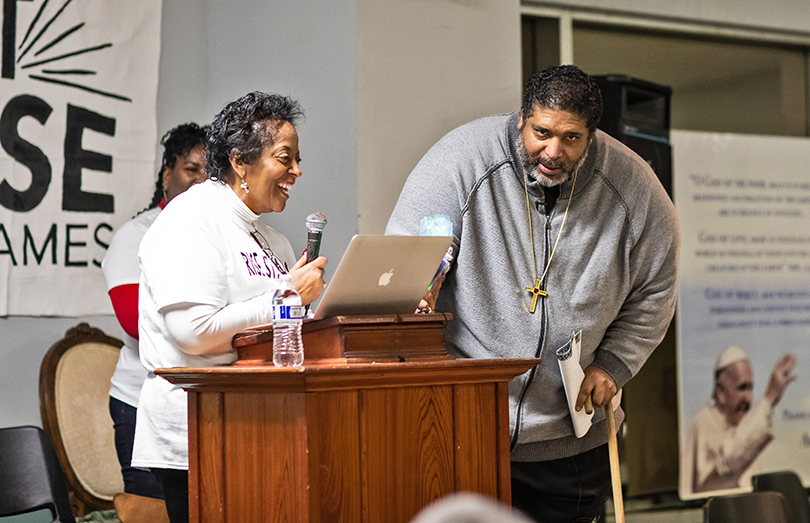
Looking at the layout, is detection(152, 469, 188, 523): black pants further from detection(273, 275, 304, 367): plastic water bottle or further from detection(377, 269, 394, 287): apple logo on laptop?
detection(377, 269, 394, 287): apple logo on laptop

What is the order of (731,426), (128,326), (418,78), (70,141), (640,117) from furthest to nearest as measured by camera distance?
(731,426) < (640,117) < (70,141) < (418,78) < (128,326)

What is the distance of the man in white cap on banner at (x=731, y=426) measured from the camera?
171 inches

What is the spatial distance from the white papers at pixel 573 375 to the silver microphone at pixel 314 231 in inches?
27.5

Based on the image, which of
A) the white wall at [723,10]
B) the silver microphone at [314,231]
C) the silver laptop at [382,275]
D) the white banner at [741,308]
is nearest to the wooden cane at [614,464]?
the silver laptop at [382,275]

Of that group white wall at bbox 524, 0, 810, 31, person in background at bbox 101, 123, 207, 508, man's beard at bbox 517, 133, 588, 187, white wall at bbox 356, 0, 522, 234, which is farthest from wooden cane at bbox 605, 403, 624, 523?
white wall at bbox 524, 0, 810, 31

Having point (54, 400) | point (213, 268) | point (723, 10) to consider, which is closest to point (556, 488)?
point (213, 268)

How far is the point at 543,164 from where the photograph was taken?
1997mm

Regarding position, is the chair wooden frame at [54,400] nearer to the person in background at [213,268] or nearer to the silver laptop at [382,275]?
the person in background at [213,268]

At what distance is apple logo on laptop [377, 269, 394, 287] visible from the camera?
140 cm

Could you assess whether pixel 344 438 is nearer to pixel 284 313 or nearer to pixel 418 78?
pixel 284 313

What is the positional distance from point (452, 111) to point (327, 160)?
0.54 metres

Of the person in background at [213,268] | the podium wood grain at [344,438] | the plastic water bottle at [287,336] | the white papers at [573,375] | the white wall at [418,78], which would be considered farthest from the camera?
the white wall at [418,78]

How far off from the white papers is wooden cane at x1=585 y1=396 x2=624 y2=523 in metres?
0.04

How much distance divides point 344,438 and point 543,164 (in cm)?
98
